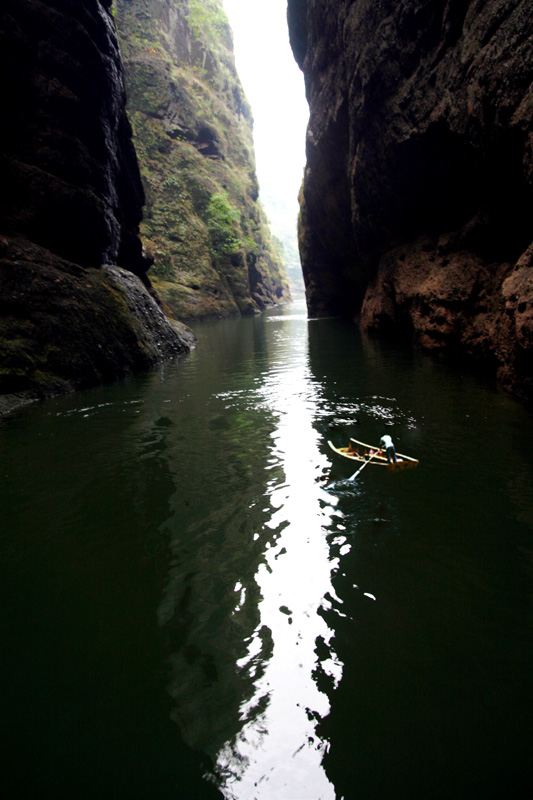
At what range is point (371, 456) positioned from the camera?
5.32 meters

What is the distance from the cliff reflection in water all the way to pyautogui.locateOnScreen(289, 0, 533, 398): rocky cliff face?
5.26m

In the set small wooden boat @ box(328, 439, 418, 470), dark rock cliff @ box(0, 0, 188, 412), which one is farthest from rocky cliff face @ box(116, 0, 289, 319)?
small wooden boat @ box(328, 439, 418, 470)

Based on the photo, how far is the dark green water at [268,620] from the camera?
79.0 inches

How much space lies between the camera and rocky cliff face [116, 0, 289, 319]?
125ft

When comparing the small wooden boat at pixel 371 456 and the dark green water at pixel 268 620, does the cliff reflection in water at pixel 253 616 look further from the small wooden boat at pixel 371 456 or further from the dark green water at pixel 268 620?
the small wooden boat at pixel 371 456

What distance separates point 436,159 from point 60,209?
1104 cm

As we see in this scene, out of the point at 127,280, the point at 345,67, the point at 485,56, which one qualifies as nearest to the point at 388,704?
the point at 485,56

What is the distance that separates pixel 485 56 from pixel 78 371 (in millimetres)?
11454

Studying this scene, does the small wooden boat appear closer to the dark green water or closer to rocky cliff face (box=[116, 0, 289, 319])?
the dark green water

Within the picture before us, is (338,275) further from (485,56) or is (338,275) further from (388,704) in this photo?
(388,704)

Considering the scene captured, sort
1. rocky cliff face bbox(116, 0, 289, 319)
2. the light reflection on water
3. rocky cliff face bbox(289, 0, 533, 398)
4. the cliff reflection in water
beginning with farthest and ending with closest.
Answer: rocky cliff face bbox(116, 0, 289, 319)
rocky cliff face bbox(289, 0, 533, 398)
the cliff reflection in water
the light reflection on water

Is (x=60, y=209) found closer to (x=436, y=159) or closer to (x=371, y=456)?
(x=436, y=159)

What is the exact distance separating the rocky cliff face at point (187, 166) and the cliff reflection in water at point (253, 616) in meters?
31.4

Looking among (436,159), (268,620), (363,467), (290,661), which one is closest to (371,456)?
(363,467)
